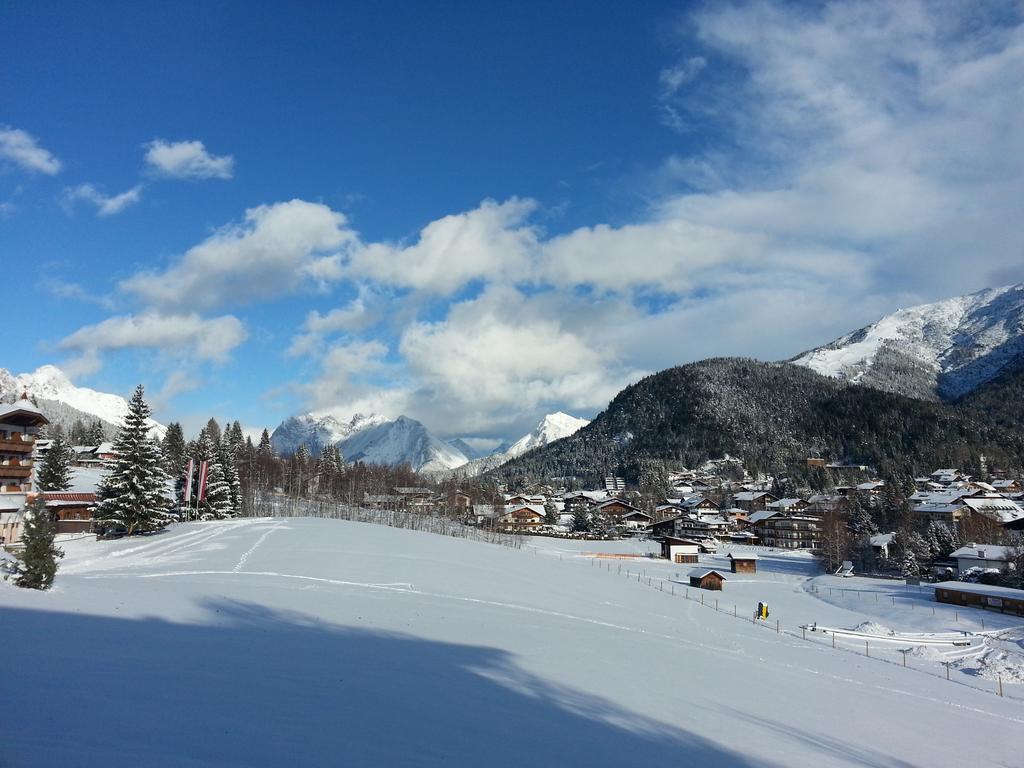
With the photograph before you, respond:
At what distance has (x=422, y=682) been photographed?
1257 centimetres

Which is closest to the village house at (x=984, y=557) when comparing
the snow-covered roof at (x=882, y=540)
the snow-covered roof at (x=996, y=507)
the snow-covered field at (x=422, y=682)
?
the snow-covered roof at (x=882, y=540)

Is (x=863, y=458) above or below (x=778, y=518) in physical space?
above

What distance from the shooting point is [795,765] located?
1113 centimetres

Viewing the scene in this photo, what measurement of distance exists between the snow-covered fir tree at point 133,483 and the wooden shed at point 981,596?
200 feet

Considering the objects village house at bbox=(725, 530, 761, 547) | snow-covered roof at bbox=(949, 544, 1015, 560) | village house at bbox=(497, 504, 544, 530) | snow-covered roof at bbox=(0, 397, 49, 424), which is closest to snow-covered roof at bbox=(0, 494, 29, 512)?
snow-covered roof at bbox=(0, 397, 49, 424)

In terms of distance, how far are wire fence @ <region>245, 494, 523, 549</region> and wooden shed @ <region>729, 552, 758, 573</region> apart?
85.8 feet

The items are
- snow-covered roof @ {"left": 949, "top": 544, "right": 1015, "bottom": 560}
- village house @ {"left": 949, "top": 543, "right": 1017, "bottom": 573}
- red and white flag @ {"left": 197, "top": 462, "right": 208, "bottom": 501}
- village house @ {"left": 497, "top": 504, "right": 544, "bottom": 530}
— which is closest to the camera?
red and white flag @ {"left": 197, "top": 462, "right": 208, "bottom": 501}

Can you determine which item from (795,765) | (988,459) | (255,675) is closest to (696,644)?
(795,765)

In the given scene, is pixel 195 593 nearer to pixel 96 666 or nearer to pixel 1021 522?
pixel 96 666

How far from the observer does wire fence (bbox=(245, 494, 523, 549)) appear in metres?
81.4

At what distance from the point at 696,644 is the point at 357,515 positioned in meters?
73.2

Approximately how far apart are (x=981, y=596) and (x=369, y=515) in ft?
238

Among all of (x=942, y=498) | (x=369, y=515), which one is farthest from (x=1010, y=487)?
(x=369, y=515)

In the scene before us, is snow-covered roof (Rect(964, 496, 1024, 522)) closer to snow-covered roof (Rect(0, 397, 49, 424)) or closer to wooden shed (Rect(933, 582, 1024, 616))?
wooden shed (Rect(933, 582, 1024, 616))
